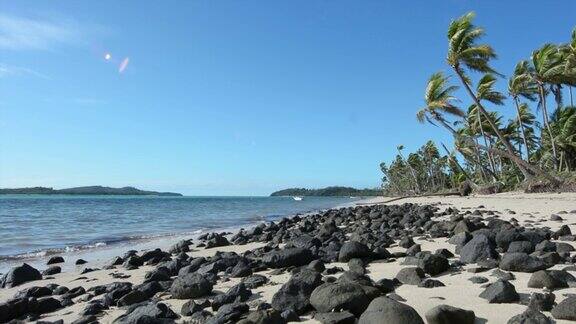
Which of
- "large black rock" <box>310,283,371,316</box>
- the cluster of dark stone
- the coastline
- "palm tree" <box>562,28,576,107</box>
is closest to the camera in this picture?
the cluster of dark stone

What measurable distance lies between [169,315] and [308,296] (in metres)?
1.48

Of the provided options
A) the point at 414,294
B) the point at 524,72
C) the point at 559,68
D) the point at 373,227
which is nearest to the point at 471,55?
the point at 559,68

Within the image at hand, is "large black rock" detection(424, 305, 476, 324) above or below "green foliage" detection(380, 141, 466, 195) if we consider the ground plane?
below

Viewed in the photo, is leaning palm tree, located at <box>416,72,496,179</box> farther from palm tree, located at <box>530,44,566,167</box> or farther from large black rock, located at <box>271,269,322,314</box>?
large black rock, located at <box>271,269,322,314</box>

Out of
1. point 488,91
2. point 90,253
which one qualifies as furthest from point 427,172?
point 90,253

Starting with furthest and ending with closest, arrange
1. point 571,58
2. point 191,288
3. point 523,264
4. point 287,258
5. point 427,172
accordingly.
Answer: point 427,172
point 571,58
point 287,258
point 191,288
point 523,264

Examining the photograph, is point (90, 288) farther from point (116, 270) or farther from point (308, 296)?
point (308, 296)

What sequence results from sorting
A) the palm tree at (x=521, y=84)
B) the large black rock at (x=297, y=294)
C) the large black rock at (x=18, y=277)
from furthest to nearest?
the palm tree at (x=521, y=84) < the large black rock at (x=18, y=277) < the large black rock at (x=297, y=294)

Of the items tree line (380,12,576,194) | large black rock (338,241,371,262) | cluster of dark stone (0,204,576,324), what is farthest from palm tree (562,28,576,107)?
large black rock (338,241,371,262)

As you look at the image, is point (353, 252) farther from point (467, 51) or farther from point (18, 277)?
point (467, 51)

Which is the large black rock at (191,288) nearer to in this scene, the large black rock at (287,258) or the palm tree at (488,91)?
the large black rock at (287,258)

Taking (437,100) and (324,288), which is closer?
(324,288)

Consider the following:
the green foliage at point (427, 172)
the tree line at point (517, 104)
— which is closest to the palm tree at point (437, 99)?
the tree line at point (517, 104)

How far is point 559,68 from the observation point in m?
27.2
